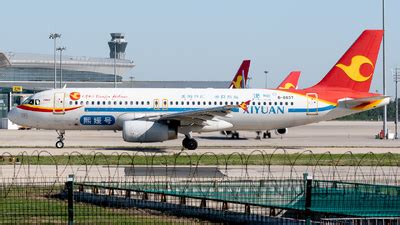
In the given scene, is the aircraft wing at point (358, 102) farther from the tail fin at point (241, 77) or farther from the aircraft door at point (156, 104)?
the tail fin at point (241, 77)

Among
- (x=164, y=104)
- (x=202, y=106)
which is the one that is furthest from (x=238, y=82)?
(x=164, y=104)

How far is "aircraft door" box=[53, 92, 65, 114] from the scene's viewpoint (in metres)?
43.9

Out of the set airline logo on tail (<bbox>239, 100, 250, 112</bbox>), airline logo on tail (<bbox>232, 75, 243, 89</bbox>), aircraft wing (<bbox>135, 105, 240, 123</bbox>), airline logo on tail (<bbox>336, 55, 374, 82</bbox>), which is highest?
airline logo on tail (<bbox>232, 75, 243, 89</bbox>)

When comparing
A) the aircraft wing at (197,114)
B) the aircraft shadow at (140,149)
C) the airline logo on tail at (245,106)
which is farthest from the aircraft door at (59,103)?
the airline logo on tail at (245,106)

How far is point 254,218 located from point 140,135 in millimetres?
24466

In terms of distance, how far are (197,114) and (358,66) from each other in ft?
31.8

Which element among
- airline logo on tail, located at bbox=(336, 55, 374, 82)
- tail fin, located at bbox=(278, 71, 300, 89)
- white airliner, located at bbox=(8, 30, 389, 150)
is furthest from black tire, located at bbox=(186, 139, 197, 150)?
tail fin, located at bbox=(278, 71, 300, 89)

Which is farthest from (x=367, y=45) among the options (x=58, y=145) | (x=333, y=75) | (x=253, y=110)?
(x=58, y=145)

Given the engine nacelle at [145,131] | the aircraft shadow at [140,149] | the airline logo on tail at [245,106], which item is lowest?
the aircraft shadow at [140,149]

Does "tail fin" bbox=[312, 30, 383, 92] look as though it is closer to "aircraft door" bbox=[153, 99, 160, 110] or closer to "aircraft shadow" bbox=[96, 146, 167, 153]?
"aircraft door" bbox=[153, 99, 160, 110]

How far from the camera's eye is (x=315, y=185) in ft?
64.9

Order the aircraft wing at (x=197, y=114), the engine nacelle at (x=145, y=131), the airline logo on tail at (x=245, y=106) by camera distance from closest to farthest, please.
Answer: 1. the engine nacelle at (x=145, y=131)
2. the aircraft wing at (x=197, y=114)
3. the airline logo on tail at (x=245, y=106)

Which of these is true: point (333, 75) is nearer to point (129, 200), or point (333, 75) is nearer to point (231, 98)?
point (231, 98)

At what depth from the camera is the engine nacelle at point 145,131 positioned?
4197 centimetres
